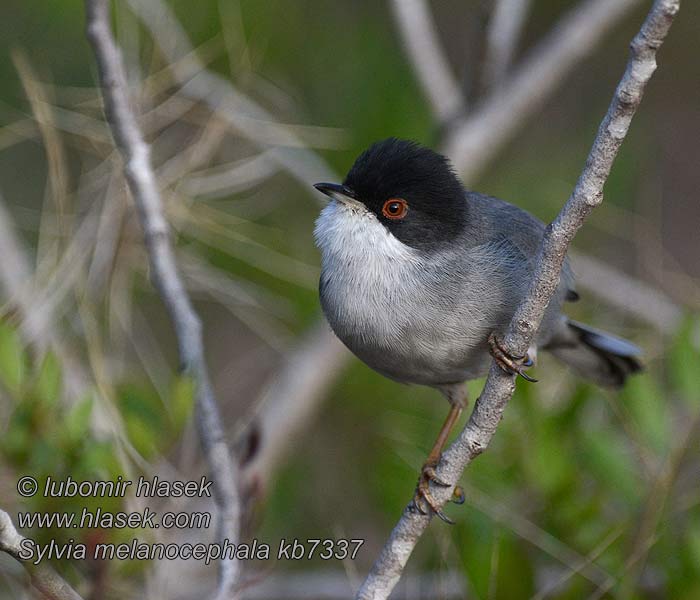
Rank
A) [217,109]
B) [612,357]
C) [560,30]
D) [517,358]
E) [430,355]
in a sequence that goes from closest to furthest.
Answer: [517,358]
[430,355]
[612,357]
[217,109]
[560,30]

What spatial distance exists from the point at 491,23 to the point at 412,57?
1.65 feet

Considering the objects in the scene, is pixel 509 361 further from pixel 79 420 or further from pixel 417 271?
pixel 79 420

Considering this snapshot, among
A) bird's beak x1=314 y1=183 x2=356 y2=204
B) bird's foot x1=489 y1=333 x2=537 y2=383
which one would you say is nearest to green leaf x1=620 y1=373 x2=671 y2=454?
bird's foot x1=489 y1=333 x2=537 y2=383

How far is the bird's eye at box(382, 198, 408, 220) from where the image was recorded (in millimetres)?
3537

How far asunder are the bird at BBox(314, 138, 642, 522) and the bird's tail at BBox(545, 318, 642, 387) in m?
0.55

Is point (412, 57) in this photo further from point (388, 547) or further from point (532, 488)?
point (388, 547)

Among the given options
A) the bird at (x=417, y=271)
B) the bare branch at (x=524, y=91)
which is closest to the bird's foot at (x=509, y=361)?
the bird at (x=417, y=271)

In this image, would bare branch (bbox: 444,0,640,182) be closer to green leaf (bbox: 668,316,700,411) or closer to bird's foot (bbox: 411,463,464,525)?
green leaf (bbox: 668,316,700,411)

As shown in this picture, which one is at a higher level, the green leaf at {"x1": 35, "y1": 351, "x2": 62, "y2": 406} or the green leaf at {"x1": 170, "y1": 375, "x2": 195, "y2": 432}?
the green leaf at {"x1": 170, "y1": 375, "x2": 195, "y2": 432}

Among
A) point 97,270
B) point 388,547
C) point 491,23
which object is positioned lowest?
point 97,270

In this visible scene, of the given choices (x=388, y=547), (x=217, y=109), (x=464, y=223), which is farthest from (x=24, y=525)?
(x=217, y=109)

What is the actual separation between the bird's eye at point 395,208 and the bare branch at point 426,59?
6.72 ft

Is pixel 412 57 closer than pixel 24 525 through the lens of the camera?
No

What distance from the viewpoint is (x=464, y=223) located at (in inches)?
142
